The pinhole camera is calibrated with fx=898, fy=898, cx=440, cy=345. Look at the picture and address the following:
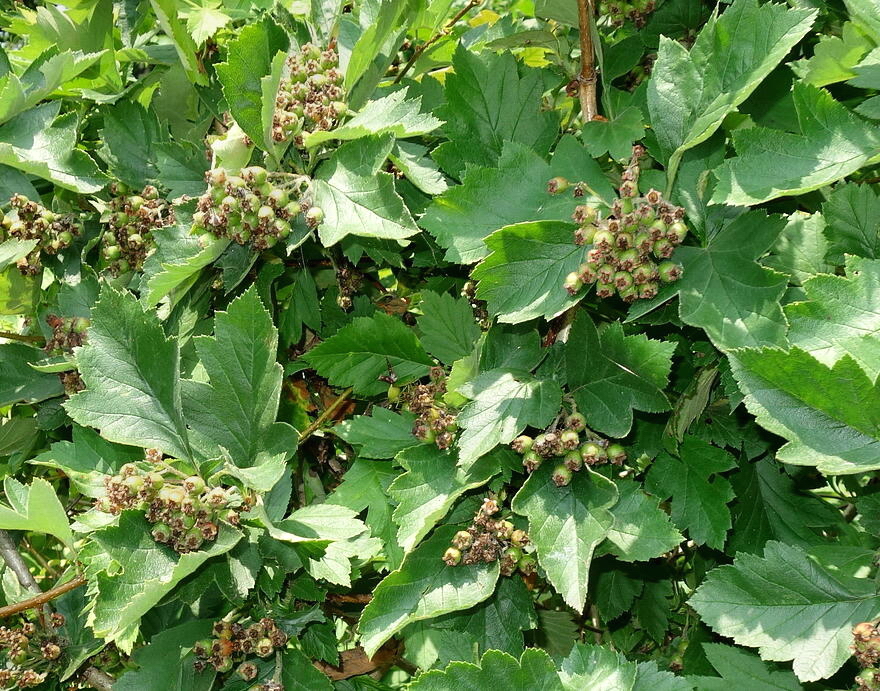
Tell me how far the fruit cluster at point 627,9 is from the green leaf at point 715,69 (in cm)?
57

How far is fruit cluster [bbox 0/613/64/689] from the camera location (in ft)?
6.79

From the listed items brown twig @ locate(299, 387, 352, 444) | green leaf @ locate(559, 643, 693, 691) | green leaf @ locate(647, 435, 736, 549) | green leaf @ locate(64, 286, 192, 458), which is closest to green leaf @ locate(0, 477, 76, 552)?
green leaf @ locate(64, 286, 192, 458)

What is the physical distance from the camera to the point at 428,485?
189 centimetres

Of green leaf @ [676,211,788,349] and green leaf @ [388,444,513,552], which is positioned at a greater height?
green leaf @ [676,211,788,349]

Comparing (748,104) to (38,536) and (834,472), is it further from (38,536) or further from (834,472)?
(38,536)

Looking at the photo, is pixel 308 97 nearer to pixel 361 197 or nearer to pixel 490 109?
pixel 361 197

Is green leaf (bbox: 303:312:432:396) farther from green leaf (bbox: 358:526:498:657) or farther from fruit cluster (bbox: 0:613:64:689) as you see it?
fruit cluster (bbox: 0:613:64:689)

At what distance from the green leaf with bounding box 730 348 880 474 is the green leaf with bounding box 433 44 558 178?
0.90 meters

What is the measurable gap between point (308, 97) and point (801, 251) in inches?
42.1

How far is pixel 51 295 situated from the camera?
8.29 feet

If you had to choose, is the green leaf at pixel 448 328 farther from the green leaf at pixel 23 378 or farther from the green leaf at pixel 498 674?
the green leaf at pixel 23 378

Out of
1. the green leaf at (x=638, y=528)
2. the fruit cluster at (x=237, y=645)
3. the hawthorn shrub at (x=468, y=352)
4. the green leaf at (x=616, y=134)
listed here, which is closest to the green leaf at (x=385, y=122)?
the hawthorn shrub at (x=468, y=352)

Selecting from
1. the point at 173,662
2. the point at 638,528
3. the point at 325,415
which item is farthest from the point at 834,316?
the point at 173,662

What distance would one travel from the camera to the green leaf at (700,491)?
76.2 inches
